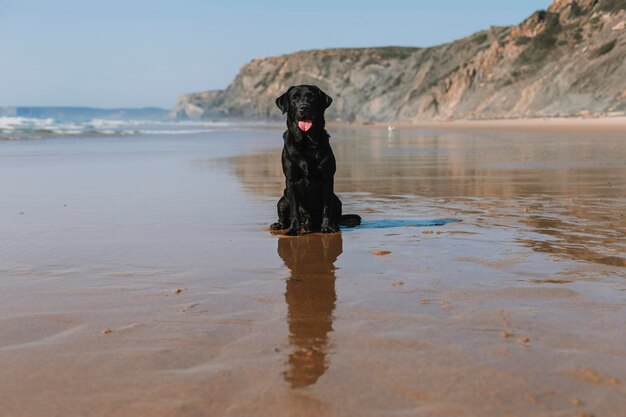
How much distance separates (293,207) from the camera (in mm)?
5543

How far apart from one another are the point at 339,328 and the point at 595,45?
5113 cm

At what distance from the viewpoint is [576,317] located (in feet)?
9.77

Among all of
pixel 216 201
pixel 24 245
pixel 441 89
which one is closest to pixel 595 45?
pixel 441 89

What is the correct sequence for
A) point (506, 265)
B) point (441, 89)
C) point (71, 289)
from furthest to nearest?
point (441, 89), point (506, 265), point (71, 289)

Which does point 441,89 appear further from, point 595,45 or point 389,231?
point 389,231

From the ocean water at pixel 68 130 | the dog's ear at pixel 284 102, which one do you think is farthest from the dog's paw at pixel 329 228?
the ocean water at pixel 68 130

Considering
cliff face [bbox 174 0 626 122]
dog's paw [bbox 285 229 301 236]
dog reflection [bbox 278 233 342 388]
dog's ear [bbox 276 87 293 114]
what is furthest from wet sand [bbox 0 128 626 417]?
cliff face [bbox 174 0 626 122]

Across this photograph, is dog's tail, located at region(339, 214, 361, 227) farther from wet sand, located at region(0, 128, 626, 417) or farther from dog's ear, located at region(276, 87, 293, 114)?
dog's ear, located at region(276, 87, 293, 114)

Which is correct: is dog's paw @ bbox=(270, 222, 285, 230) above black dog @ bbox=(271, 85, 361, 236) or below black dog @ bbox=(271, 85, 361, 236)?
below

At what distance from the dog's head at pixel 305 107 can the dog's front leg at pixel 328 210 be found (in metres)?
0.50

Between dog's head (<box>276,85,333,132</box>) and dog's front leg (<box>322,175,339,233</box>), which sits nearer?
dog's head (<box>276,85,333,132</box>)

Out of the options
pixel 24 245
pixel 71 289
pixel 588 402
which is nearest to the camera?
pixel 588 402

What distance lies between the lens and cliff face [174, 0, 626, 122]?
44.2m

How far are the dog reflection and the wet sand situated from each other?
0.04ft
